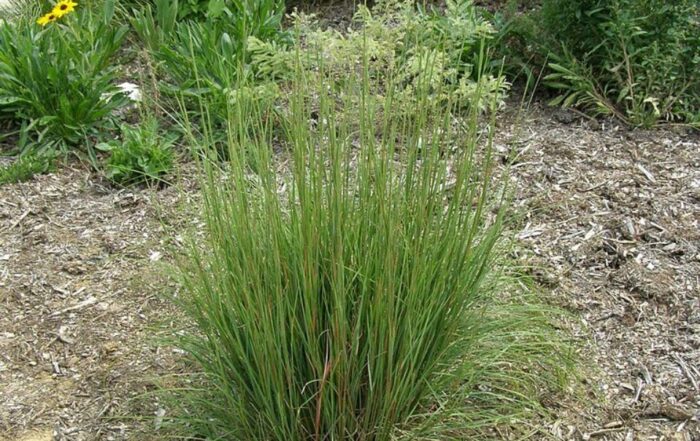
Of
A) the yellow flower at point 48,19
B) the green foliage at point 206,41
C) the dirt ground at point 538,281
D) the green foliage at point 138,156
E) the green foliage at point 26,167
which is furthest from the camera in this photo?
the yellow flower at point 48,19

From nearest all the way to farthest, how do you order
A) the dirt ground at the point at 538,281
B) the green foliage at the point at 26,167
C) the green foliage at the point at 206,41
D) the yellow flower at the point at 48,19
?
the dirt ground at the point at 538,281 < the green foliage at the point at 26,167 < the green foliage at the point at 206,41 < the yellow flower at the point at 48,19

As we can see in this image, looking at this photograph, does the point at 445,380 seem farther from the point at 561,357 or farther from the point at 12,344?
the point at 12,344

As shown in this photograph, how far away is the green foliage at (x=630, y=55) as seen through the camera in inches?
164

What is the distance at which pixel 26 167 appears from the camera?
4.13m

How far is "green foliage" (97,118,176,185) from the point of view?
3.97 metres

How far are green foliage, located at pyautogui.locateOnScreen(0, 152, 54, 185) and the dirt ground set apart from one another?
5cm

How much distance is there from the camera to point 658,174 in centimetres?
386

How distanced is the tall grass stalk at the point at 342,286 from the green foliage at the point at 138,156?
161cm

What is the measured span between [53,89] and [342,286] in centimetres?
288

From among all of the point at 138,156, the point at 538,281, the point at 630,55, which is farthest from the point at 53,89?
the point at 630,55

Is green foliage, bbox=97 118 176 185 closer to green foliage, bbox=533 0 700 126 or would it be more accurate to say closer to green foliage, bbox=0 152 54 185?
green foliage, bbox=0 152 54 185

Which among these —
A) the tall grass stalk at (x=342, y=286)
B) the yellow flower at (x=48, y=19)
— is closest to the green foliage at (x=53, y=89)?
the yellow flower at (x=48, y=19)

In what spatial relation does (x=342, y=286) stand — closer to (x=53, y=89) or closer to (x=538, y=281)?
(x=538, y=281)

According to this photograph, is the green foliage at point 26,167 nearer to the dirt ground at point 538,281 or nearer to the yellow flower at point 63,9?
the dirt ground at point 538,281
